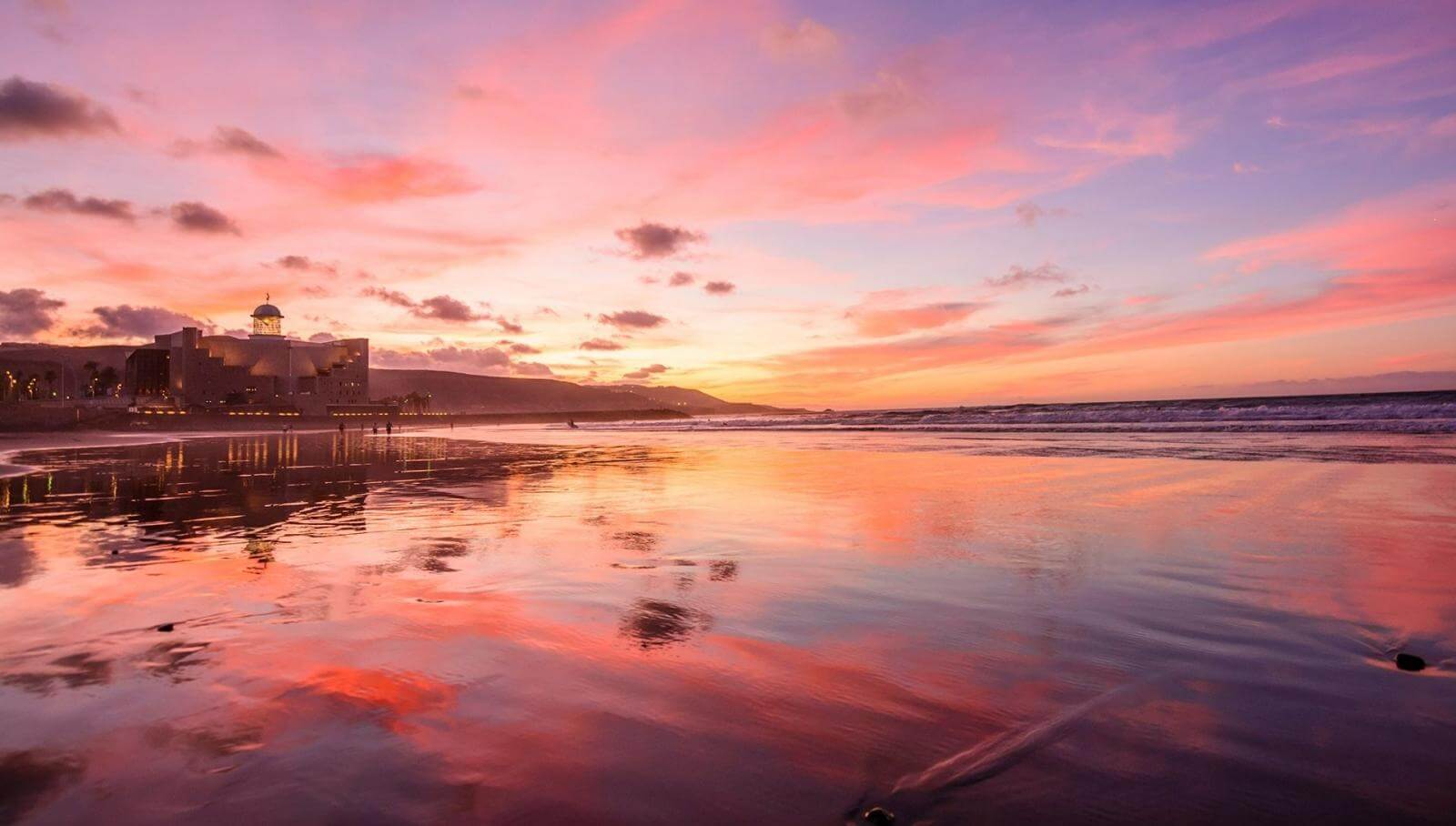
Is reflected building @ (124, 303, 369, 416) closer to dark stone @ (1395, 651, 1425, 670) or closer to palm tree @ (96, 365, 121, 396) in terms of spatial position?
palm tree @ (96, 365, 121, 396)

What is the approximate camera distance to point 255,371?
411 ft

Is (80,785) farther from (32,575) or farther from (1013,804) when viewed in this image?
(32,575)

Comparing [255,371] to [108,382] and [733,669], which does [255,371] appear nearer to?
[108,382]

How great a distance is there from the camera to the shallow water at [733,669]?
10.7ft

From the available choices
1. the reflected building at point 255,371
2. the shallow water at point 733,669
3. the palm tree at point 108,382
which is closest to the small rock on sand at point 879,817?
the shallow water at point 733,669

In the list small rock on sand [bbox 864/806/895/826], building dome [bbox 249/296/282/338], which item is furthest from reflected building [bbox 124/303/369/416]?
small rock on sand [bbox 864/806/895/826]

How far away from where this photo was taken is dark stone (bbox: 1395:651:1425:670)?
480 cm

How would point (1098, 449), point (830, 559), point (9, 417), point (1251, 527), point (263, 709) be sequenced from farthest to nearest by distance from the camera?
point (9, 417), point (1098, 449), point (1251, 527), point (830, 559), point (263, 709)

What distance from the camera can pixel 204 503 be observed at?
47.0 ft

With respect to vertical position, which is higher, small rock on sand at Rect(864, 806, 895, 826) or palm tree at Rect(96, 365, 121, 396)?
palm tree at Rect(96, 365, 121, 396)

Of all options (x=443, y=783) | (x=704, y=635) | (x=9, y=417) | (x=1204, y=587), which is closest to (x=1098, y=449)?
(x=1204, y=587)

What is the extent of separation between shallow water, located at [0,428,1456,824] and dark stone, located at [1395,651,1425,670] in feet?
0.21

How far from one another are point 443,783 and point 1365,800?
13.3 ft

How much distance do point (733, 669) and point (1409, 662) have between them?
450 centimetres
